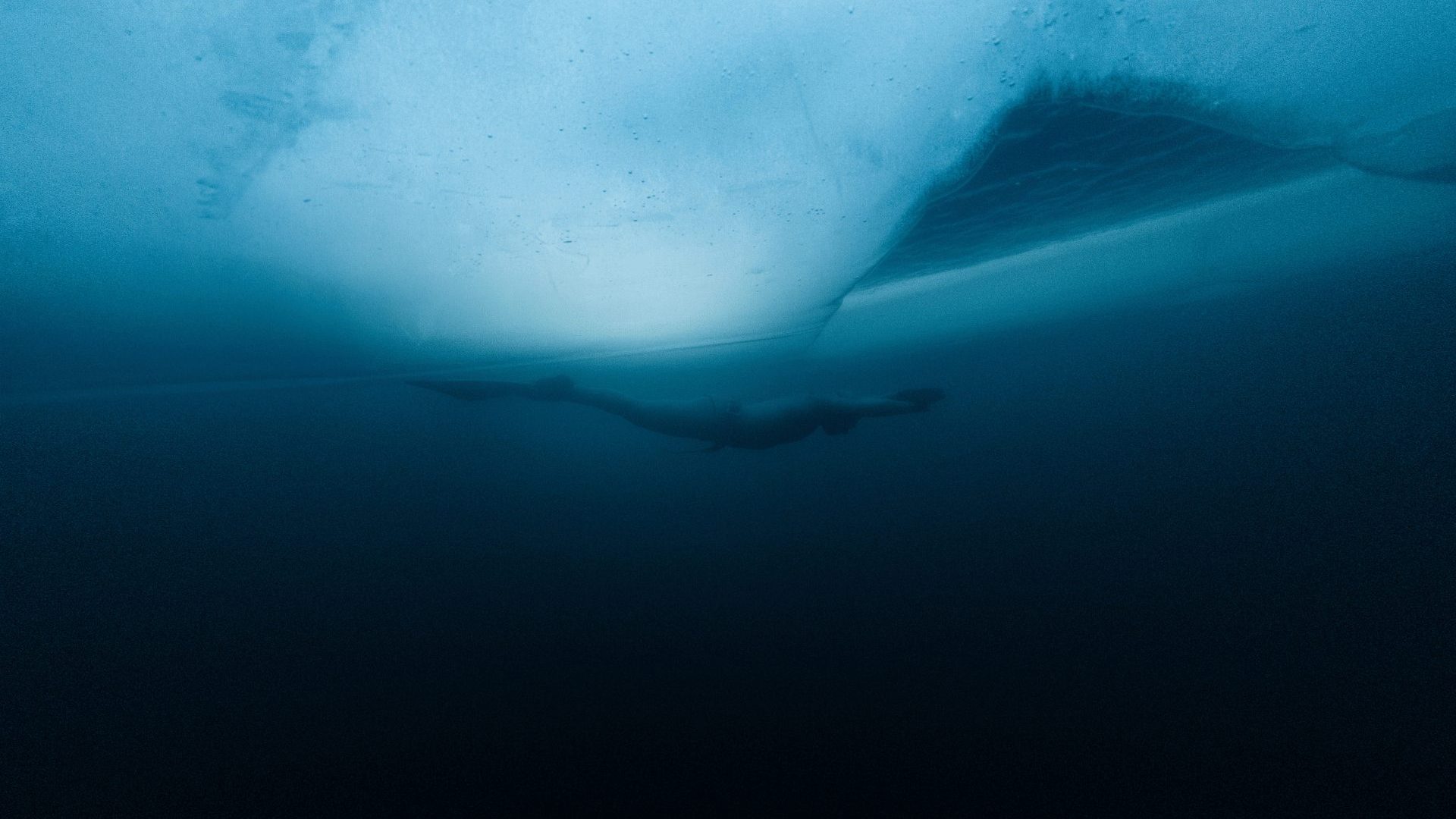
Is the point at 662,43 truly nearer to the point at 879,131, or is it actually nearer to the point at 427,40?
the point at 427,40

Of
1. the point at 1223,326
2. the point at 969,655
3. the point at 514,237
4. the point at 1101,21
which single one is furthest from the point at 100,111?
the point at 1223,326

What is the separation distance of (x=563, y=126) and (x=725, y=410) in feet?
9.60

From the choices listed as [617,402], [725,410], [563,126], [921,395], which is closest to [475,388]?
[617,402]

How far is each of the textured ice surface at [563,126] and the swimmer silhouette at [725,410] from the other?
28.3 inches

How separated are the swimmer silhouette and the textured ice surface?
718 mm

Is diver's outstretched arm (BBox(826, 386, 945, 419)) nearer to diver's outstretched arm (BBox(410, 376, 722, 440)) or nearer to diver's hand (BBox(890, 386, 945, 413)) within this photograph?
diver's hand (BBox(890, 386, 945, 413))

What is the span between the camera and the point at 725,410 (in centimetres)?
448

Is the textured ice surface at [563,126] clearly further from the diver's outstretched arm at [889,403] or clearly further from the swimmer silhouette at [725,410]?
the diver's outstretched arm at [889,403]

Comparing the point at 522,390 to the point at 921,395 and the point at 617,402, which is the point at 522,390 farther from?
the point at 921,395

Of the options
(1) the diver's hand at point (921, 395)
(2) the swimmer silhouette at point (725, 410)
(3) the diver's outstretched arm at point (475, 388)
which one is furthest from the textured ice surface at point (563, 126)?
(1) the diver's hand at point (921, 395)

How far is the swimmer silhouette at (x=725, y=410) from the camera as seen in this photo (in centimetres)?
420

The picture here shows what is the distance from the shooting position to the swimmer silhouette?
4.20 metres

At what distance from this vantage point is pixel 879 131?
7.29ft

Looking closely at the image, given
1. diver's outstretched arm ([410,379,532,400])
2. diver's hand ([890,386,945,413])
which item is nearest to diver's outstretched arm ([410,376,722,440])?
diver's outstretched arm ([410,379,532,400])
